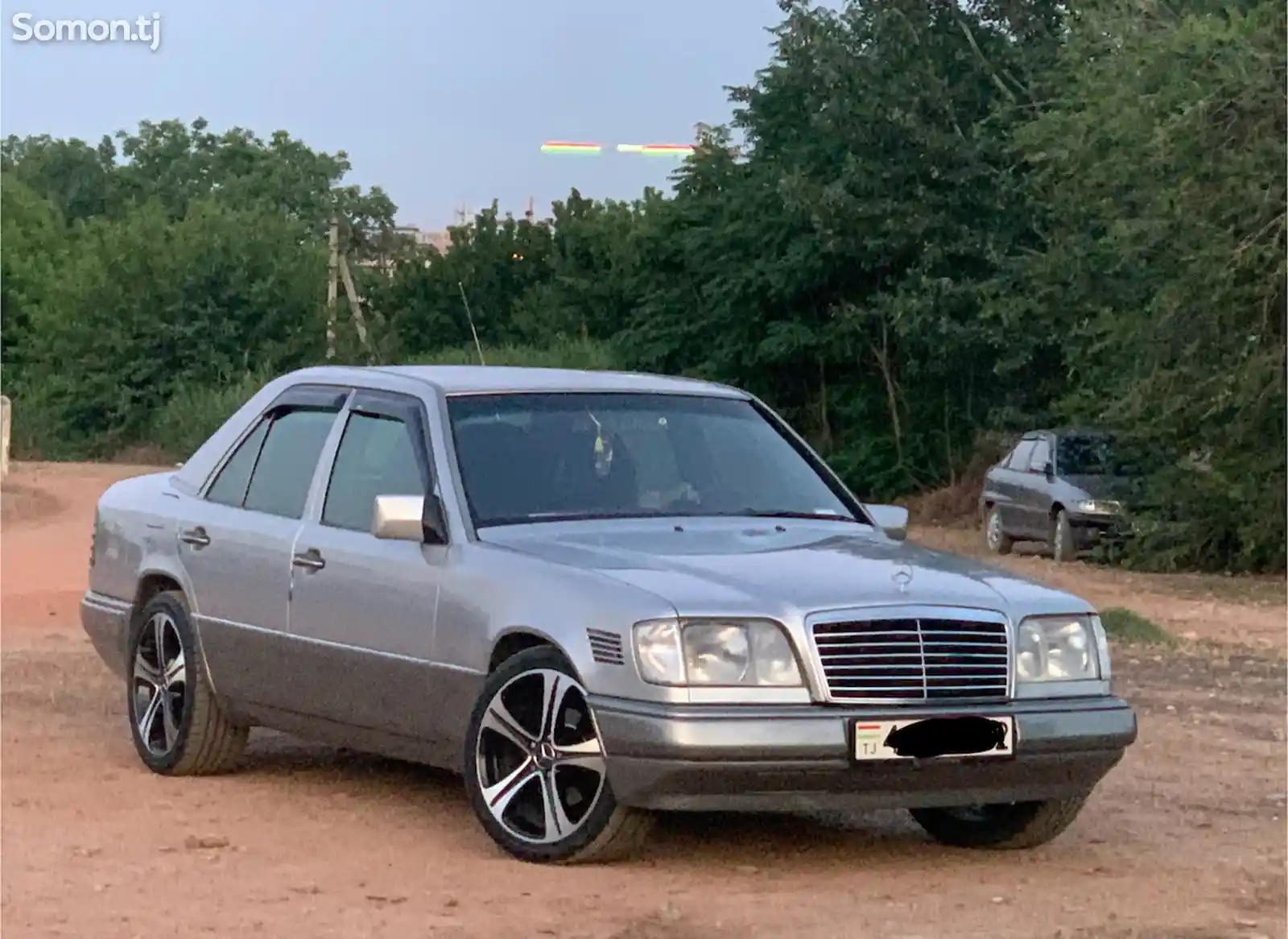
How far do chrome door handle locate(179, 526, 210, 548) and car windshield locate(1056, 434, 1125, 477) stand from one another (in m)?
18.2

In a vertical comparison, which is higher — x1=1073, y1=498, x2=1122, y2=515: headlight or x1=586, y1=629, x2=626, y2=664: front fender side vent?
x1=586, y1=629, x2=626, y2=664: front fender side vent

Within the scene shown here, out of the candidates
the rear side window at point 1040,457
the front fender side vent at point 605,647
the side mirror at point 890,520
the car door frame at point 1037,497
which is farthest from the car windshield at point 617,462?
the rear side window at point 1040,457

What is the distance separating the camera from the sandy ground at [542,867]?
19.9 ft

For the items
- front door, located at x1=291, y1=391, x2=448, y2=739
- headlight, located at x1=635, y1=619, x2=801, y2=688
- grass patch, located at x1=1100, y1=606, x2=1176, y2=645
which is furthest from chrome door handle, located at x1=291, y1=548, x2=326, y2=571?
grass patch, located at x1=1100, y1=606, x2=1176, y2=645

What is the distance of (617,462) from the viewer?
7922mm

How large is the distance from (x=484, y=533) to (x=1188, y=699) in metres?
5.94

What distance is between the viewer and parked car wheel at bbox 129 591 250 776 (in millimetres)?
8578

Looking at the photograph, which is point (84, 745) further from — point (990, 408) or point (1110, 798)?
point (990, 408)

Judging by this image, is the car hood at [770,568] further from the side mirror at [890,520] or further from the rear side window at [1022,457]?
the rear side window at [1022,457]

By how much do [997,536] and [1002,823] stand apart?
2020 cm

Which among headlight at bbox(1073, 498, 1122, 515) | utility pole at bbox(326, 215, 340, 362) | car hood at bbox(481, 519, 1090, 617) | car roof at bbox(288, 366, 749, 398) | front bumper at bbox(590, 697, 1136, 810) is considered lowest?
headlight at bbox(1073, 498, 1122, 515)

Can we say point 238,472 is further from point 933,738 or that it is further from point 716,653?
point 933,738

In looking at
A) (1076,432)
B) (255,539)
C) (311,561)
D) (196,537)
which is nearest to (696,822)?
(311,561)

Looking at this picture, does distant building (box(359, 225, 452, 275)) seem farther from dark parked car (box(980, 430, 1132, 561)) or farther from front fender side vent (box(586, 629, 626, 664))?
front fender side vent (box(586, 629, 626, 664))
